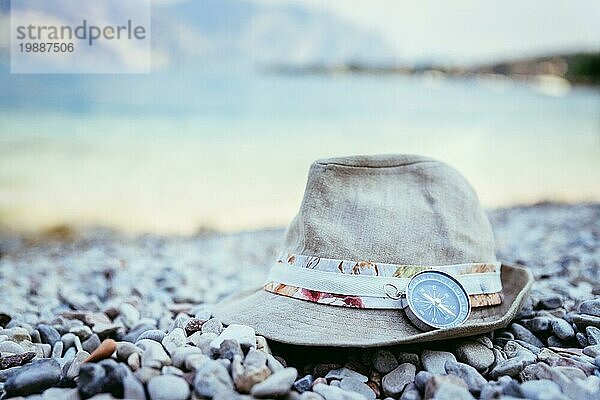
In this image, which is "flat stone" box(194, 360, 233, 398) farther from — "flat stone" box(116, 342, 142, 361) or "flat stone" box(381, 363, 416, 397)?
"flat stone" box(381, 363, 416, 397)

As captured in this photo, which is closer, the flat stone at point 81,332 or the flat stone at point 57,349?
the flat stone at point 57,349

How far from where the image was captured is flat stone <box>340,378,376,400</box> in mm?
1820

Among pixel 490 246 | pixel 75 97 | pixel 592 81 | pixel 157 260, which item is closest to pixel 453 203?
pixel 490 246

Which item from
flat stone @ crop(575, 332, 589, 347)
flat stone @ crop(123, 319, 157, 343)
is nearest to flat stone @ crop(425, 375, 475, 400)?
flat stone @ crop(575, 332, 589, 347)

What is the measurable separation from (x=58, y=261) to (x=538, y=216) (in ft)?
12.5

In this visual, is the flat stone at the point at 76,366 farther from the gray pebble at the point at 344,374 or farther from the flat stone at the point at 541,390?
the flat stone at the point at 541,390

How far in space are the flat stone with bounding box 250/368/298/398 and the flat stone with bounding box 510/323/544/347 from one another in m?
0.92

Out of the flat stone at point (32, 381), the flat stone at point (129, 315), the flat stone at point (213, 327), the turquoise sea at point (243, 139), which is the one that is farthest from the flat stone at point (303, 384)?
the turquoise sea at point (243, 139)

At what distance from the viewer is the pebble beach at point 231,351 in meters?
1.66

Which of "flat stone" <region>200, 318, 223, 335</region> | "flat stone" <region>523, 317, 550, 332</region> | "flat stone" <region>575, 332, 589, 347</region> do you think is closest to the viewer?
"flat stone" <region>200, 318, 223, 335</region>

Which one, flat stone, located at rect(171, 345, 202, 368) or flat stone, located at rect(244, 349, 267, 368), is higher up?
flat stone, located at rect(244, 349, 267, 368)

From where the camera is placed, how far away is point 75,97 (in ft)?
41.1

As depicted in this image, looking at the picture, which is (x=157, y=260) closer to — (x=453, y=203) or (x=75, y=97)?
(x=453, y=203)

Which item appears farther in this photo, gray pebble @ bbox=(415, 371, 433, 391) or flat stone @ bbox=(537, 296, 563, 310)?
flat stone @ bbox=(537, 296, 563, 310)
